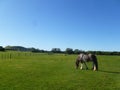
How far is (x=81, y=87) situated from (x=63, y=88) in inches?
41.2

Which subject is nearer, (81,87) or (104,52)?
(81,87)

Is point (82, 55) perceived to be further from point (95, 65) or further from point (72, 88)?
point (72, 88)

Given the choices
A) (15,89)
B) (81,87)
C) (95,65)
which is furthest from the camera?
(95,65)

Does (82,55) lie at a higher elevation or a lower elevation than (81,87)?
higher

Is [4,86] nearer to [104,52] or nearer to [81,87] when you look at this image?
[81,87]

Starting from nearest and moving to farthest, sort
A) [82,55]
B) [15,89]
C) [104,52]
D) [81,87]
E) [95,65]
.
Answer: [15,89] < [81,87] < [95,65] < [82,55] < [104,52]

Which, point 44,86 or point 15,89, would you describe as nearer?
point 15,89

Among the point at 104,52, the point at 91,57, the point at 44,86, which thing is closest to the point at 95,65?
the point at 91,57

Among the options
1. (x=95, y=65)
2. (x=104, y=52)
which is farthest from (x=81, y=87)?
(x=104, y=52)

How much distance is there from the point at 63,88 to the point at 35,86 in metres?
1.60

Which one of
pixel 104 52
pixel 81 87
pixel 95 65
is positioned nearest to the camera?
pixel 81 87

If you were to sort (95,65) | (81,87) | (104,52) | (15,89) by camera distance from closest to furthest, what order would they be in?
(15,89) < (81,87) < (95,65) < (104,52)

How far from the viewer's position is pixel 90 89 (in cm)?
1079

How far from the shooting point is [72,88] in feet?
35.9
